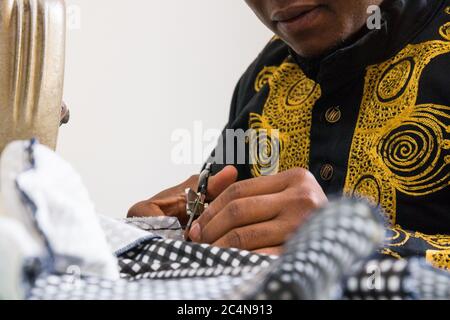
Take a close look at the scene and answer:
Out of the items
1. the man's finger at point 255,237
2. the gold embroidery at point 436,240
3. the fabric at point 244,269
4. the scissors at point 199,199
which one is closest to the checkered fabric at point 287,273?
the fabric at point 244,269

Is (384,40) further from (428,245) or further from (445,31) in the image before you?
(428,245)

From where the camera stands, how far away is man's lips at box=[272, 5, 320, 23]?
91 centimetres

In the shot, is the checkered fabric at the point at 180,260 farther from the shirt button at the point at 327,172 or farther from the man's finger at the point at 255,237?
the shirt button at the point at 327,172

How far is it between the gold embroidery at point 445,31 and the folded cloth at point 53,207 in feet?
2.24

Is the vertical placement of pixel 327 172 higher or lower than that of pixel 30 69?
lower

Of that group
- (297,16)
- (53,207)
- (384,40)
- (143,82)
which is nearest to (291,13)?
(297,16)

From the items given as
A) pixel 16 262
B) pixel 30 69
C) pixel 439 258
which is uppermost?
pixel 30 69

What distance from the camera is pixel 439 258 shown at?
725 millimetres

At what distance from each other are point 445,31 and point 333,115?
198mm

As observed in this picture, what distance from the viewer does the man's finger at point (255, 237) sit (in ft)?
2.06

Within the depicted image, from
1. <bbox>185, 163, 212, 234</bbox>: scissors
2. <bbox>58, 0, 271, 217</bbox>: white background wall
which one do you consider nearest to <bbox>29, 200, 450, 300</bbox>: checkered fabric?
<bbox>185, 163, 212, 234</bbox>: scissors

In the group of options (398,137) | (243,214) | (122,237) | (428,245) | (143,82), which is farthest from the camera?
(143,82)

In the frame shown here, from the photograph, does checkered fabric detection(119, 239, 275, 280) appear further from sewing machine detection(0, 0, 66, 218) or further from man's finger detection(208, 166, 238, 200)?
man's finger detection(208, 166, 238, 200)
